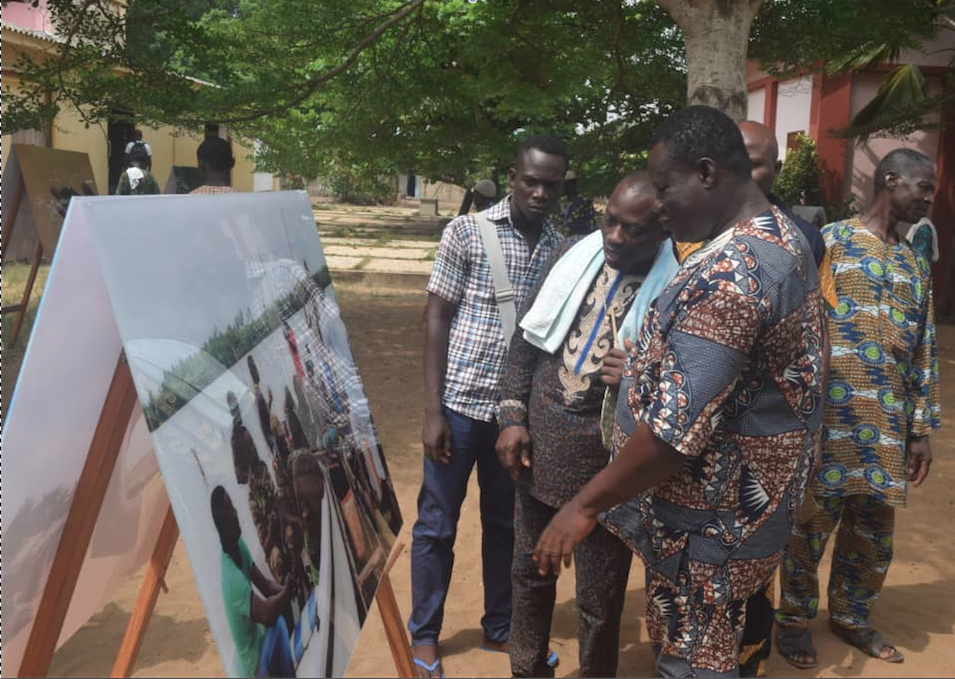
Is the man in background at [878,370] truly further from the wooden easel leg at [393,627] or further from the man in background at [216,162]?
the man in background at [216,162]

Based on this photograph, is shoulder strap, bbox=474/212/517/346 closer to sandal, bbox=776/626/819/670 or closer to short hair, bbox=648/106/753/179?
short hair, bbox=648/106/753/179

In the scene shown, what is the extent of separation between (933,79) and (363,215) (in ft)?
53.9

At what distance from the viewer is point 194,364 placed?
5.62ft

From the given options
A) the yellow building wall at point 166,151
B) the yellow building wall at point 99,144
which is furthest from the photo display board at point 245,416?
the yellow building wall at point 166,151

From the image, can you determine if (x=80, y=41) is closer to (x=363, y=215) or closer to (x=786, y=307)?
(x=786, y=307)

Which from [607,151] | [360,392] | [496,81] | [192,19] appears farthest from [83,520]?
[607,151]

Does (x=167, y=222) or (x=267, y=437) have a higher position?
(x=167, y=222)

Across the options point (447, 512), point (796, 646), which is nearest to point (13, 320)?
point (447, 512)

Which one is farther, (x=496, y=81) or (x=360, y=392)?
(x=496, y=81)

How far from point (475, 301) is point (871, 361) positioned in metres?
1.40

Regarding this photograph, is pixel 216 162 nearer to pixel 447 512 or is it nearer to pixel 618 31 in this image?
pixel 447 512

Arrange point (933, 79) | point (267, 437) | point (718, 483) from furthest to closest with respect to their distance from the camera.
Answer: point (933, 79), point (718, 483), point (267, 437)

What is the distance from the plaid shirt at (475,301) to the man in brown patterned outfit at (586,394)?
264 millimetres

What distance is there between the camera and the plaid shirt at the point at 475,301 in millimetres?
3219
